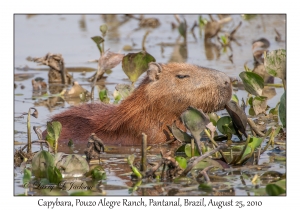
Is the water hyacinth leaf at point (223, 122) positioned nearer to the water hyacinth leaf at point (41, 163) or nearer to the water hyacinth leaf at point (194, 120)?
the water hyacinth leaf at point (194, 120)

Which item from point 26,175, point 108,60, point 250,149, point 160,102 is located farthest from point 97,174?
point 108,60

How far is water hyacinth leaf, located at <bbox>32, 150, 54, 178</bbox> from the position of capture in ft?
21.2

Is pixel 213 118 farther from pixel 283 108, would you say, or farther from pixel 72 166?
pixel 72 166

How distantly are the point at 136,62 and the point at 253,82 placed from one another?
174 centimetres

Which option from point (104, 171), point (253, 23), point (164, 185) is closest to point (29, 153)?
point (104, 171)

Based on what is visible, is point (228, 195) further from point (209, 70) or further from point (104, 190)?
point (209, 70)

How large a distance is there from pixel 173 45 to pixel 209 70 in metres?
6.41

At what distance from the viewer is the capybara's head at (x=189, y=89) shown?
8102 millimetres

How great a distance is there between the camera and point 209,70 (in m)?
8.27

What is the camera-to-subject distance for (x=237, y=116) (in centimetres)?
774

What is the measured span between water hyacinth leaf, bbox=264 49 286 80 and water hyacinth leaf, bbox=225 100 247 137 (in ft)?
2.19

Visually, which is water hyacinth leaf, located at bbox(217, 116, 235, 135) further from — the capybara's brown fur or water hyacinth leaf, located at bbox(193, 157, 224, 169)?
water hyacinth leaf, located at bbox(193, 157, 224, 169)

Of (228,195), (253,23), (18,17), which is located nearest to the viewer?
(228,195)

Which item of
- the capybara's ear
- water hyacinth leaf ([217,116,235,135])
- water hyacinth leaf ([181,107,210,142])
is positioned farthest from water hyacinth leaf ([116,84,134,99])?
water hyacinth leaf ([181,107,210,142])
